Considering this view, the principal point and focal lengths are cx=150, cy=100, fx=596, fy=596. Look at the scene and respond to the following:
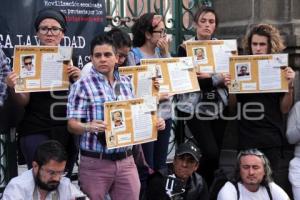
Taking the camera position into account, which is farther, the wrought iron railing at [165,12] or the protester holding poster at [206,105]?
the wrought iron railing at [165,12]

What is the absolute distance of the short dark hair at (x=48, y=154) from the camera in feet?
13.7

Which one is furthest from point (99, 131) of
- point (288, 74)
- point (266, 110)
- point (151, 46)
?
point (288, 74)

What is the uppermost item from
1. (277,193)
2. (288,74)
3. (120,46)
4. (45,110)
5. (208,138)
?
(120,46)

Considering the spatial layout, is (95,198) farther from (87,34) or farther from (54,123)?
(87,34)

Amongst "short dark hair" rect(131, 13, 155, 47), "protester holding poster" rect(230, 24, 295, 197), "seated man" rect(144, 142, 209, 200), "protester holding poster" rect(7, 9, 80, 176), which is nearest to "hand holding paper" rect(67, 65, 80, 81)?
"protester holding poster" rect(7, 9, 80, 176)

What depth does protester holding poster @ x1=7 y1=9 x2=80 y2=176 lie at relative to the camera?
4637 millimetres

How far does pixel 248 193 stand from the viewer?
5.08 metres

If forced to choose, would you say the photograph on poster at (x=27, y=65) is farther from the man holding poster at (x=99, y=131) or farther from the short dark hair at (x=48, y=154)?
the short dark hair at (x=48, y=154)

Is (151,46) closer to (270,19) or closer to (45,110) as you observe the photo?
(45,110)

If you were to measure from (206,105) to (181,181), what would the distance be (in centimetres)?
86

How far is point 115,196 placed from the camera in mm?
4457

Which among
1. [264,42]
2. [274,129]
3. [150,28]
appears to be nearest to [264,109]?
[274,129]

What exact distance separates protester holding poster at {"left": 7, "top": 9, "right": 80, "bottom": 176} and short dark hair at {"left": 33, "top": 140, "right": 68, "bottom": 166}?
418 mm

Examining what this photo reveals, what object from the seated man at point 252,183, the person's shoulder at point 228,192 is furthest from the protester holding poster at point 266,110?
the person's shoulder at point 228,192
